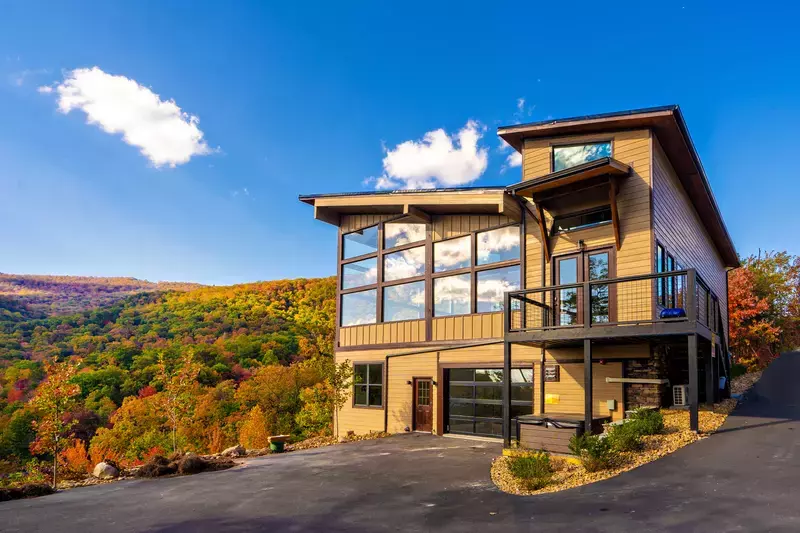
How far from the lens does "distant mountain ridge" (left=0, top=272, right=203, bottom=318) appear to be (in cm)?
6067

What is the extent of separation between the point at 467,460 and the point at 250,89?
30.2 meters

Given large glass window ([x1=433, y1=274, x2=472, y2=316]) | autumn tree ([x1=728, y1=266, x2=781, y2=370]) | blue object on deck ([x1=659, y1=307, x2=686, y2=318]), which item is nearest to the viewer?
blue object on deck ([x1=659, y1=307, x2=686, y2=318])

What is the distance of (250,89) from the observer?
35.4 m

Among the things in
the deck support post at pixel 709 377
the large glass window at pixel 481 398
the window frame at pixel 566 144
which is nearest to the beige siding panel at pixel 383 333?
the large glass window at pixel 481 398

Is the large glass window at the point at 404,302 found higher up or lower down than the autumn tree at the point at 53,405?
higher up

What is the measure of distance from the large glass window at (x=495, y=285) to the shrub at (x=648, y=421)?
496 cm

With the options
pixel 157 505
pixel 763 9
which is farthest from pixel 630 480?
pixel 763 9

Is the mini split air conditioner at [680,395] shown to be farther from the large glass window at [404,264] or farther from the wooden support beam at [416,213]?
the wooden support beam at [416,213]

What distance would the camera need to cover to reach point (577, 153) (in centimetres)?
1410

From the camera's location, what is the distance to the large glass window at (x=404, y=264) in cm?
1777

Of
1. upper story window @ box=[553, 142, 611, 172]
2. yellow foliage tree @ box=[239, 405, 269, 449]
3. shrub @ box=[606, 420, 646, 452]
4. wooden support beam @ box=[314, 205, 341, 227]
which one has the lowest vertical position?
yellow foliage tree @ box=[239, 405, 269, 449]

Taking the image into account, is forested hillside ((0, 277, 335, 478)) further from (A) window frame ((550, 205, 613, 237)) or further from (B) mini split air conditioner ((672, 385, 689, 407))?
(B) mini split air conditioner ((672, 385, 689, 407))

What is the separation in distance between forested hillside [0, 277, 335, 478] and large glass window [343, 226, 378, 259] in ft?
34.0

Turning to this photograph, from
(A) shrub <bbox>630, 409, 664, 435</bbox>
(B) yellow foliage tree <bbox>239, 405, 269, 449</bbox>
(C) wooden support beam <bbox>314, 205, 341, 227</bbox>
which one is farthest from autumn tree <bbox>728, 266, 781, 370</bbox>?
(B) yellow foliage tree <bbox>239, 405, 269, 449</bbox>
